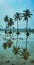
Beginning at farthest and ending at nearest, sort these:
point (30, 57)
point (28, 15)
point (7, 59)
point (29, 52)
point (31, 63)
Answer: point (28, 15)
point (29, 52)
point (30, 57)
point (7, 59)
point (31, 63)

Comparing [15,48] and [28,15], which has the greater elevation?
[28,15]

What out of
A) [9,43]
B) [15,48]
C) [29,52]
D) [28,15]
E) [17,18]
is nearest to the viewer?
[29,52]

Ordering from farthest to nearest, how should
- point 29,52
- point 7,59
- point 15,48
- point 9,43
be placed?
1. point 9,43
2. point 15,48
3. point 29,52
4. point 7,59

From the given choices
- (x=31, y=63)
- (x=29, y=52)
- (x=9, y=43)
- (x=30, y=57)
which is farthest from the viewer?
(x=9, y=43)

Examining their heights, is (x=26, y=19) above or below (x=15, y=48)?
above

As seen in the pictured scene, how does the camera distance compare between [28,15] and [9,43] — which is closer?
[9,43]

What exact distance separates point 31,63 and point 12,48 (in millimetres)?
5873

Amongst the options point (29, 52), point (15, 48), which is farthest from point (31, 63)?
point (15, 48)

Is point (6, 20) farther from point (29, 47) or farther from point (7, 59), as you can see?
point (7, 59)

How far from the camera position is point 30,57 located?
15.9 meters

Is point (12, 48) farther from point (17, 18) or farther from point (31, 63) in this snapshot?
point (17, 18)

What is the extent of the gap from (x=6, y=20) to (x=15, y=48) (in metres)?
8.73

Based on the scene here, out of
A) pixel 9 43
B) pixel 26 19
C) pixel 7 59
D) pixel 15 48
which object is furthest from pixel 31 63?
pixel 26 19

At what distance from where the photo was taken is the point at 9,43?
859 inches
